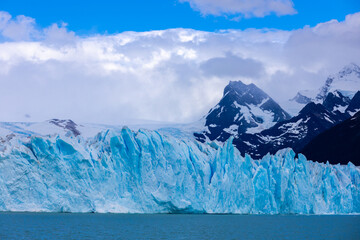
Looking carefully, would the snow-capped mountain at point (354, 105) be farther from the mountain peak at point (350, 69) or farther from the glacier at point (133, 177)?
the glacier at point (133, 177)

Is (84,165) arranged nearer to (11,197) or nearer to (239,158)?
(11,197)

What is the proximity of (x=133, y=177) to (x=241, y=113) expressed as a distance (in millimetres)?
109682

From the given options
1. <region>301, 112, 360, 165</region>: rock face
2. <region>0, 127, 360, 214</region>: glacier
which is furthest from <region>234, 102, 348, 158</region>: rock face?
<region>0, 127, 360, 214</region>: glacier

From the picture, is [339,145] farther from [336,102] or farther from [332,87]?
[332,87]

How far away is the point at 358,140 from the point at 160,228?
75.1 meters

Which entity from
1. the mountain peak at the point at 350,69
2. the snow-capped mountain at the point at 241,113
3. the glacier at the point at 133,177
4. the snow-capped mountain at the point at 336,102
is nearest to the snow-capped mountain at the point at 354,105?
the snow-capped mountain at the point at 336,102

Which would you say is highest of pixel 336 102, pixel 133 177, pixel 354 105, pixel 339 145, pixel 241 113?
pixel 336 102

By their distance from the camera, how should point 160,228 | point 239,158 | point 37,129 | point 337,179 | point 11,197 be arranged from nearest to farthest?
1. point 160,228
2. point 11,197
3. point 239,158
4. point 337,179
5. point 37,129

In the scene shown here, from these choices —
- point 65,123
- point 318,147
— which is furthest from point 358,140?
point 65,123

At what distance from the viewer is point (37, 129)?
7912 centimetres

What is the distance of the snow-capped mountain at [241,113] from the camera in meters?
139

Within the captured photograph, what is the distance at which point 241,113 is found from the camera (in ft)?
484

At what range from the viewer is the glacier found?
38.0 metres

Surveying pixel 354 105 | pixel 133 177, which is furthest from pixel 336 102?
pixel 133 177
